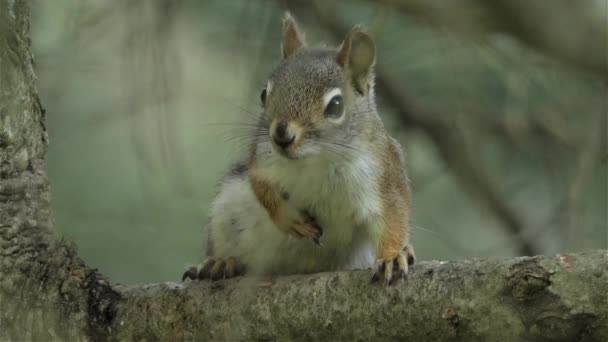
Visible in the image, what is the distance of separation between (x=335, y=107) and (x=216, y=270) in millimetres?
579

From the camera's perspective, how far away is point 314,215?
9.43ft

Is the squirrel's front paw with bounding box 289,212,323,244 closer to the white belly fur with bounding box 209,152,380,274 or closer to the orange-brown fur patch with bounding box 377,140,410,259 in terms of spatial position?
the white belly fur with bounding box 209,152,380,274

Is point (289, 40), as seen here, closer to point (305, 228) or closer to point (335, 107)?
point (335, 107)

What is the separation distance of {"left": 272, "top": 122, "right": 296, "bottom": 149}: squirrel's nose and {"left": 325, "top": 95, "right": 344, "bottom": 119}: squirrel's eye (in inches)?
10.8

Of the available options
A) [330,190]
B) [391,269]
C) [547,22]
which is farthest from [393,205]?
[547,22]

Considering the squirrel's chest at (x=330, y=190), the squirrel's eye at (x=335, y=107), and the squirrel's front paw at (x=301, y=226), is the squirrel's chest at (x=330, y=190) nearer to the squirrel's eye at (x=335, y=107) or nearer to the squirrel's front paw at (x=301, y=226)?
the squirrel's front paw at (x=301, y=226)

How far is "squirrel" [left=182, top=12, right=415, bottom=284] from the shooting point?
2.81m

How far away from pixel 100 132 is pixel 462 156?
147 centimetres

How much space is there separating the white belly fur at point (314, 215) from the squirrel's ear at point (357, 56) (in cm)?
31

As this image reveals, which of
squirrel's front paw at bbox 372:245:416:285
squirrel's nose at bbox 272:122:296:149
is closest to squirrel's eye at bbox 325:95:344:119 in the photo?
squirrel's nose at bbox 272:122:296:149

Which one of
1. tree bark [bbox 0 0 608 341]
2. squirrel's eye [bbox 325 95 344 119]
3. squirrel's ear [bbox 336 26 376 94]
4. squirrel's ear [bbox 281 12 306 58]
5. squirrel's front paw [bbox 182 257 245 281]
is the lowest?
tree bark [bbox 0 0 608 341]

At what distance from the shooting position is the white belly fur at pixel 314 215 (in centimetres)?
285

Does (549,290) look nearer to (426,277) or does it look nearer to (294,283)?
(426,277)

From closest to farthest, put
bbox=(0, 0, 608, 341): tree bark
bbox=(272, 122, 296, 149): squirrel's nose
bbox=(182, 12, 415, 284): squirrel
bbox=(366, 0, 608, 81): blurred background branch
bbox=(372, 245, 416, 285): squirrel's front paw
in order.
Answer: bbox=(0, 0, 608, 341): tree bark < bbox=(372, 245, 416, 285): squirrel's front paw < bbox=(272, 122, 296, 149): squirrel's nose < bbox=(182, 12, 415, 284): squirrel < bbox=(366, 0, 608, 81): blurred background branch
